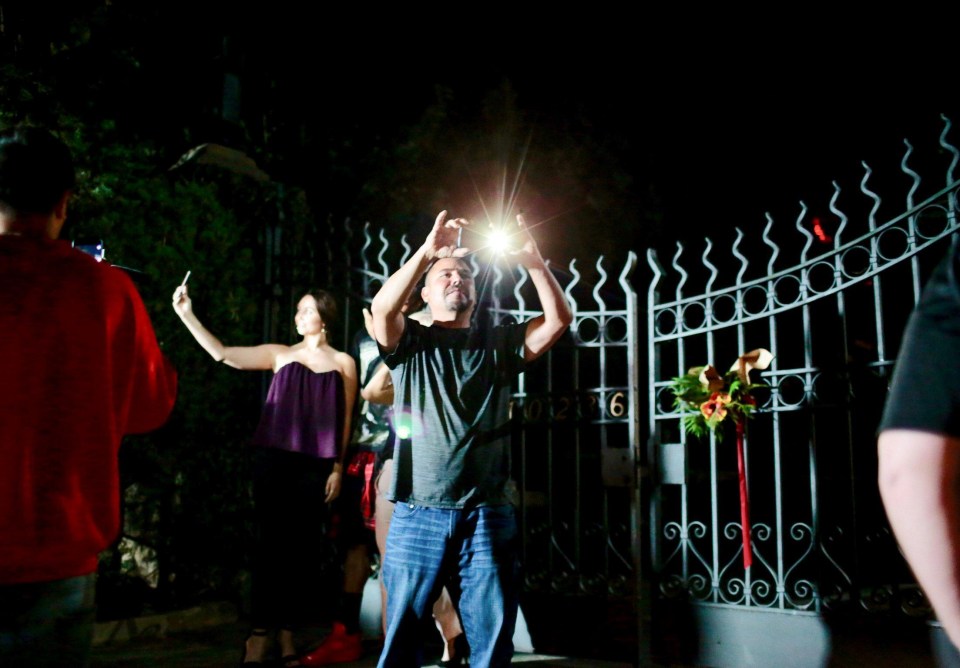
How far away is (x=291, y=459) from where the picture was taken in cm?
444

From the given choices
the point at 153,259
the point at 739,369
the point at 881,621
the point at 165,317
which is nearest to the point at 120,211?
the point at 153,259

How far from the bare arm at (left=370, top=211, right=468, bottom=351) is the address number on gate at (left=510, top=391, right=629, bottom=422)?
1.93 m

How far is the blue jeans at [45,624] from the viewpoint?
159 cm

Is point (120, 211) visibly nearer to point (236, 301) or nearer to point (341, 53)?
point (236, 301)

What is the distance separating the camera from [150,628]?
5070 millimetres

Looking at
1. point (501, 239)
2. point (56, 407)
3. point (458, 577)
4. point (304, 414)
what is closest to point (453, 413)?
point (458, 577)

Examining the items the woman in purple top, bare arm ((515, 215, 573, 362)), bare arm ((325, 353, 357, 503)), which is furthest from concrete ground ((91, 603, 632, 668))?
bare arm ((515, 215, 573, 362))

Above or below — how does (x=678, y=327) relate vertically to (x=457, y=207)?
below

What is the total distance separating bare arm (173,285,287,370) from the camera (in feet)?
14.7

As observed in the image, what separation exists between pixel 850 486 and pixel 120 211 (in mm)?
4616

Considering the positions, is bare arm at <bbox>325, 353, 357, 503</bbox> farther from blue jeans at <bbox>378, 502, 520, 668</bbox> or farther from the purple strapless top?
blue jeans at <bbox>378, 502, 520, 668</bbox>

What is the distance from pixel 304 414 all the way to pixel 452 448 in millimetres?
1689

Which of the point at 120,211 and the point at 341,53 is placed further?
the point at 341,53

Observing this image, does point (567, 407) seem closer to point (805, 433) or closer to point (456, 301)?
point (805, 433)
